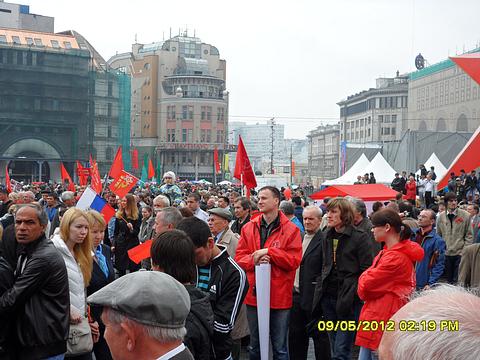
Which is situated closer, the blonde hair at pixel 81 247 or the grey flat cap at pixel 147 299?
the grey flat cap at pixel 147 299

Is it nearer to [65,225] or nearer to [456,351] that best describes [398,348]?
[456,351]

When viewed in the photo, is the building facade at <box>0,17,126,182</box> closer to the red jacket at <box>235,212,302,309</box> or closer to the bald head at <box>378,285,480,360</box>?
the red jacket at <box>235,212,302,309</box>

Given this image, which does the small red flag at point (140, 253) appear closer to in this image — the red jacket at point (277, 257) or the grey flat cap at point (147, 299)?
the red jacket at point (277, 257)

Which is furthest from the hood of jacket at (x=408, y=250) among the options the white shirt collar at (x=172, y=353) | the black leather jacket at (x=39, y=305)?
the white shirt collar at (x=172, y=353)

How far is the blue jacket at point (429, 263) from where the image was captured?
758cm

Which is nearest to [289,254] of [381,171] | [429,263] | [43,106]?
[429,263]

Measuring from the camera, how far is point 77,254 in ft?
17.6

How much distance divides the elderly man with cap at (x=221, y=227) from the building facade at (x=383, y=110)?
101 meters

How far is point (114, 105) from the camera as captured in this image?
73500 mm

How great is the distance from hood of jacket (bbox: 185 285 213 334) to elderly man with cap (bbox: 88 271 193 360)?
1.16 metres

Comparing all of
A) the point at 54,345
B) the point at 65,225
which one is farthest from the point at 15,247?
the point at 54,345

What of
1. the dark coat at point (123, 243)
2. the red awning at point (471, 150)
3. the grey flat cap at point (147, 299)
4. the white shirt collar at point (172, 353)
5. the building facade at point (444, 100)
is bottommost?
the dark coat at point (123, 243)

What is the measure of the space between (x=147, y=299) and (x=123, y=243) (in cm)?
830

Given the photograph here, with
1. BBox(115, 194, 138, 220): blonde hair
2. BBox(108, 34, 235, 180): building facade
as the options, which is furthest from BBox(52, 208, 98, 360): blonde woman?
BBox(108, 34, 235, 180): building facade
